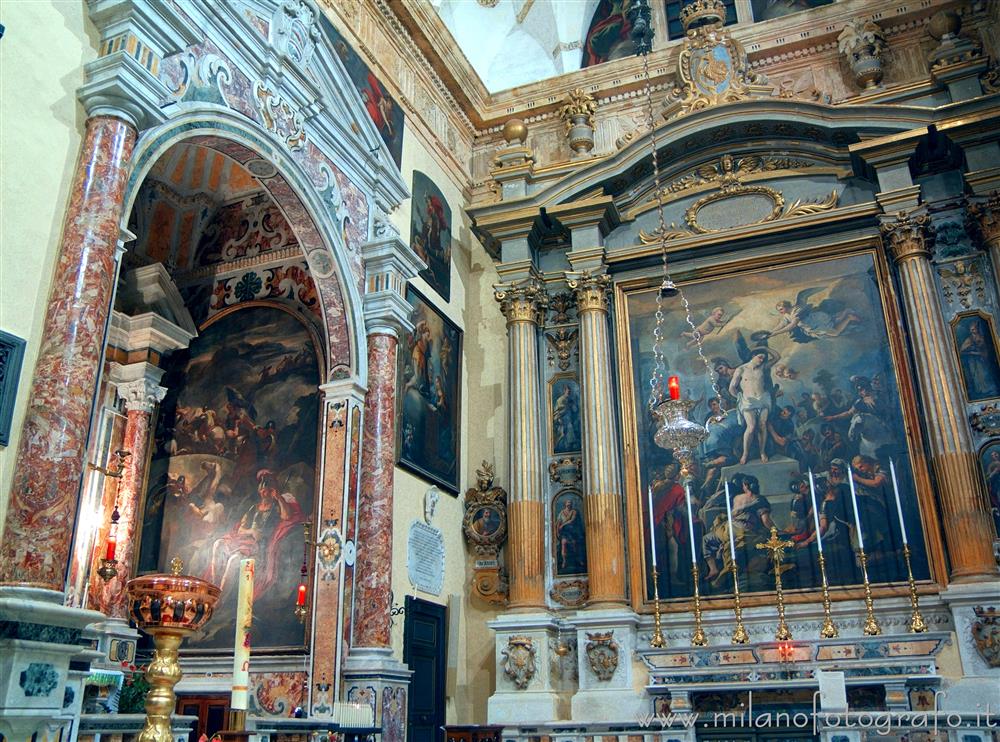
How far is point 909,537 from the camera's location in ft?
31.2

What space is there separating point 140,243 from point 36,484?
615cm

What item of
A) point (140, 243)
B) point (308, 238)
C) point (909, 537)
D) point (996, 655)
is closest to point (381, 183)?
point (308, 238)

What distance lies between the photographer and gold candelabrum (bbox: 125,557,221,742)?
377 centimetres

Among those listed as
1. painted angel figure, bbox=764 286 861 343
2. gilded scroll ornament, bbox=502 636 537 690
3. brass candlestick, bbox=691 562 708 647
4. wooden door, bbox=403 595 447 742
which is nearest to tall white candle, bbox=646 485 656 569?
brass candlestick, bbox=691 562 708 647

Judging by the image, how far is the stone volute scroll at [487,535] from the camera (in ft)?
35.9

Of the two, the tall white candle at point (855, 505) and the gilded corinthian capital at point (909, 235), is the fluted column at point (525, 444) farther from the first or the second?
the gilded corinthian capital at point (909, 235)

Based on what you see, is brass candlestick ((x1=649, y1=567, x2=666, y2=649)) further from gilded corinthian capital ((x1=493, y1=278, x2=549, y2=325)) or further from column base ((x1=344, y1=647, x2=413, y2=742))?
gilded corinthian capital ((x1=493, y1=278, x2=549, y2=325))

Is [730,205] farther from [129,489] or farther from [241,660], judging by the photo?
[241,660]

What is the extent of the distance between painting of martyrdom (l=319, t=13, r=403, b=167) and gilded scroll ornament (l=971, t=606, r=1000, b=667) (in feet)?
26.4

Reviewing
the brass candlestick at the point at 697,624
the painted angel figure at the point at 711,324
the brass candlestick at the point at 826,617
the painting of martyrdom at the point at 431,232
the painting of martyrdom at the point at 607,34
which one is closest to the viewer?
the brass candlestick at the point at 826,617

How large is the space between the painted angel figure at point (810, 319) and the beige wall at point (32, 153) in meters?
7.79

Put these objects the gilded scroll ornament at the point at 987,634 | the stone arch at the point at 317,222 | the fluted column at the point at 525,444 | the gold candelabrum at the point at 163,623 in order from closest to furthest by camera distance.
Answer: the gold candelabrum at the point at 163,623 → the stone arch at the point at 317,222 → the gilded scroll ornament at the point at 987,634 → the fluted column at the point at 525,444

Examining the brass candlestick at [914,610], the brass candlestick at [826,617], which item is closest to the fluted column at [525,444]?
the brass candlestick at [826,617]

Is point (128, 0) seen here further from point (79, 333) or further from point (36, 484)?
point (36, 484)
